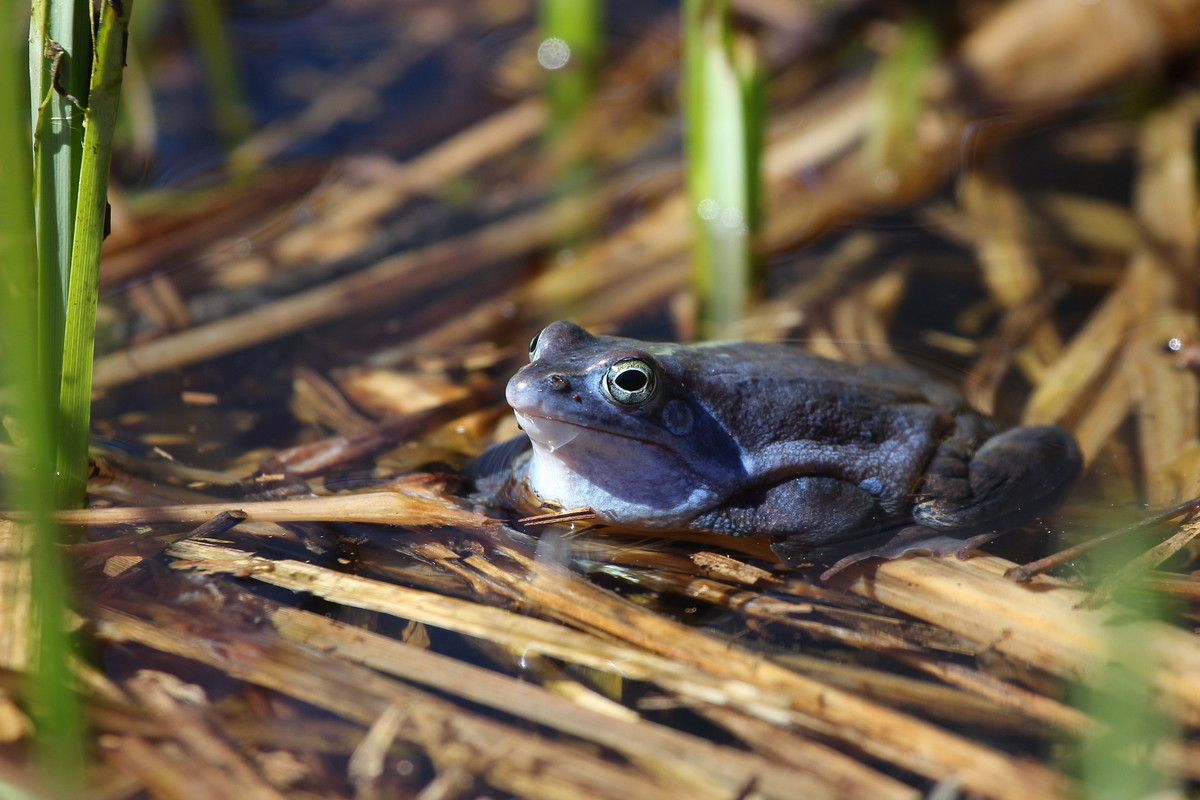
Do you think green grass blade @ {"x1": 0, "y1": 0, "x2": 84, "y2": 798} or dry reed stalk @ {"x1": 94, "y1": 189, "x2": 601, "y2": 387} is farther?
dry reed stalk @ {"x1": 94, "y1": 189, "x2": 601, "y2": 387}

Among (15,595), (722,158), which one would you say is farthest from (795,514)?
(15,595)

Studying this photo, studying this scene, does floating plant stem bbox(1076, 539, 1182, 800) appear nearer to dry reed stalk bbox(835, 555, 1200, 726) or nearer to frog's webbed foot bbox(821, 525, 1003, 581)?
dry reed stalk bbox(835, 555, 1200, 726)

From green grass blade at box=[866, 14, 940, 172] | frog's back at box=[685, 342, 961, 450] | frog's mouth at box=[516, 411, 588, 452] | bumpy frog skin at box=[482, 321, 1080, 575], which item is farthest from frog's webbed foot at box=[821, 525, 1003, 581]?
green grass blade at box=[866, 14, 940, 172]

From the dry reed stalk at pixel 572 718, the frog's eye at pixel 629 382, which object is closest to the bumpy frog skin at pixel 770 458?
the frog's eye at pixel 629 382

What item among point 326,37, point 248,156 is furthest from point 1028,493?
point 326,37

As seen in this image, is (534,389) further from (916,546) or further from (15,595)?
(15,595)

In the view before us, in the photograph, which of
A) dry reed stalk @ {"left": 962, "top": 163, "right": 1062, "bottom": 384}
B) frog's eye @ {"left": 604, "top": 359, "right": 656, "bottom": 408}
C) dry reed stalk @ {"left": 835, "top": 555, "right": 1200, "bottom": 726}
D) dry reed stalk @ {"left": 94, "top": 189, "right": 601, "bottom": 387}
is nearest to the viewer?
dry reed stalk @ {"left": 835, "top": 555, "right": 1200, "bottom": 726}

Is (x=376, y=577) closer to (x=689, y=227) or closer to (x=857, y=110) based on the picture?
(x=689, y=227)
